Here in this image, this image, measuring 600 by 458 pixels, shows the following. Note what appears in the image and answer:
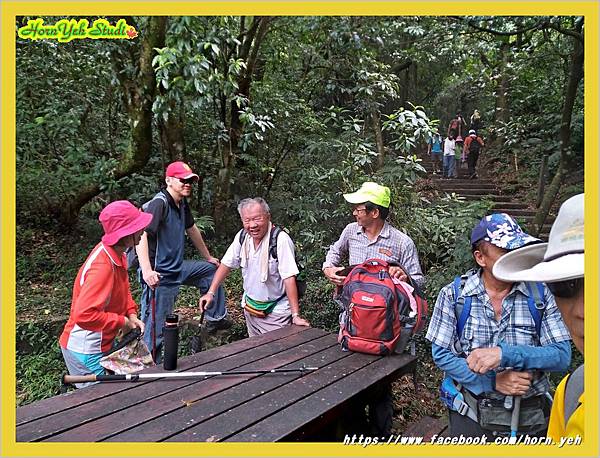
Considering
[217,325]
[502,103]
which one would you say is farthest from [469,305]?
[502,103]

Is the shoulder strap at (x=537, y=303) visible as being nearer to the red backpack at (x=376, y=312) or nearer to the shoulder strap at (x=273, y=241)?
the red backpack at (x=376, y=312)

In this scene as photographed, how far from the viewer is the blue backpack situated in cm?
192

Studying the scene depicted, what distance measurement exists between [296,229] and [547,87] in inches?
354

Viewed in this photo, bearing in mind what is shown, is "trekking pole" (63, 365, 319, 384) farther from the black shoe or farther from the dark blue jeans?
the black shoe

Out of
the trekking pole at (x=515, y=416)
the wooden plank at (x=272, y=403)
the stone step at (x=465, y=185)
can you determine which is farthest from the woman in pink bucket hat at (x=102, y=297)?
the stone step at (x=465, y=185)

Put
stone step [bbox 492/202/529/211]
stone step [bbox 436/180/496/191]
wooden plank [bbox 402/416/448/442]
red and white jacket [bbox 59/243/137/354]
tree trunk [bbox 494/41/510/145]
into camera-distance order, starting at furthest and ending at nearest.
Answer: tree trunk [bbox 494/41/510/145] < stone step [bbox 436/180/496/191] < stone step [bbox 492/202/529/211] < wooden plank [bbox 402/416/448/442] < red and white jacket [bbox 59/243/137/354]

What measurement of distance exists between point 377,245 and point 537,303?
146 centimetres

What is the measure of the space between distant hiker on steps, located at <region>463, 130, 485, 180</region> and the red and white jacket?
465 inches

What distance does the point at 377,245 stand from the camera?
329 cm

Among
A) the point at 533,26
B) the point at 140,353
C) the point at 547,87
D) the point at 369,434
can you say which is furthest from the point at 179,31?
the point at 547,87

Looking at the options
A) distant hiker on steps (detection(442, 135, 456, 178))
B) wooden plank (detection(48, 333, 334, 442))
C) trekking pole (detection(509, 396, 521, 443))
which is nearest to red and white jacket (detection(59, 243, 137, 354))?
wooden plank (detection(48, 333, 334, 442))

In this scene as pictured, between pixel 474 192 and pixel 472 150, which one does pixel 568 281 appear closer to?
pixel 474 192

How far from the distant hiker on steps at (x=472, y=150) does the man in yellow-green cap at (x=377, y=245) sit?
10418mm

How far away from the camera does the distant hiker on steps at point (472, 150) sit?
12711 mm
